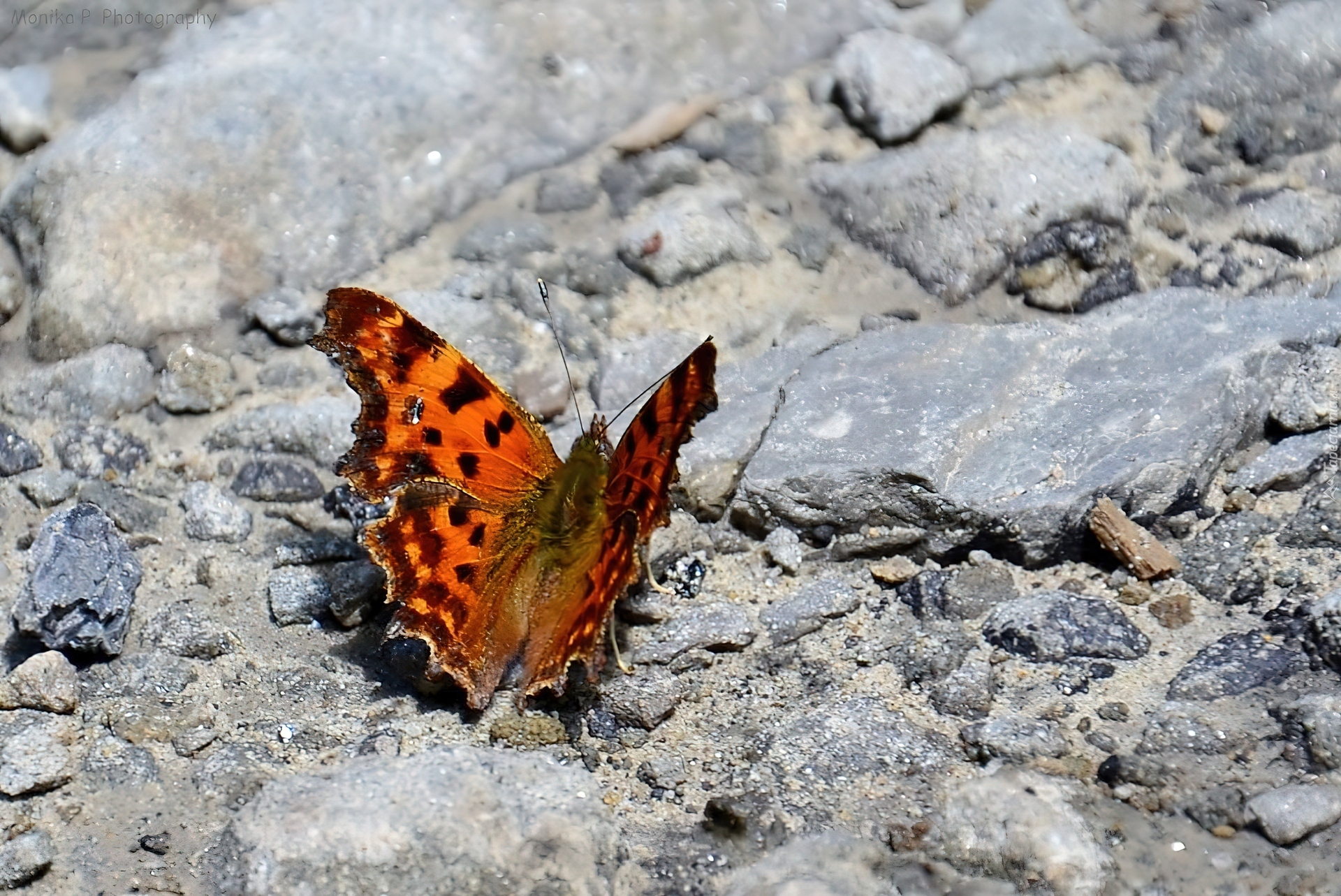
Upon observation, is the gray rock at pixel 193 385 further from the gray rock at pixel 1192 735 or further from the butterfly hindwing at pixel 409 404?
the gray rock at pixel 1192 735

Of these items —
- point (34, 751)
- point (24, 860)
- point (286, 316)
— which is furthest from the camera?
point (286, 316)

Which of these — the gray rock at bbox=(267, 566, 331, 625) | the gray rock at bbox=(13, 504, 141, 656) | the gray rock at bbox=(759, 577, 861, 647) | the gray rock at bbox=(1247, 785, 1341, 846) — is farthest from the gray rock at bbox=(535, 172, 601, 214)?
the gray rock at bbox=(1247, 785, 1341, 846)

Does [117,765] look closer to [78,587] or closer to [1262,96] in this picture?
[78,587]

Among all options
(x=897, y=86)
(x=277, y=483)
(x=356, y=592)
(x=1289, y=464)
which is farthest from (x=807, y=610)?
(x=897, y=86)

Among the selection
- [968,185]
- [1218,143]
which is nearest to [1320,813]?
[968,185]

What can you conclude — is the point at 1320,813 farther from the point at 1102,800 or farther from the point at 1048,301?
the point at 1048,301
